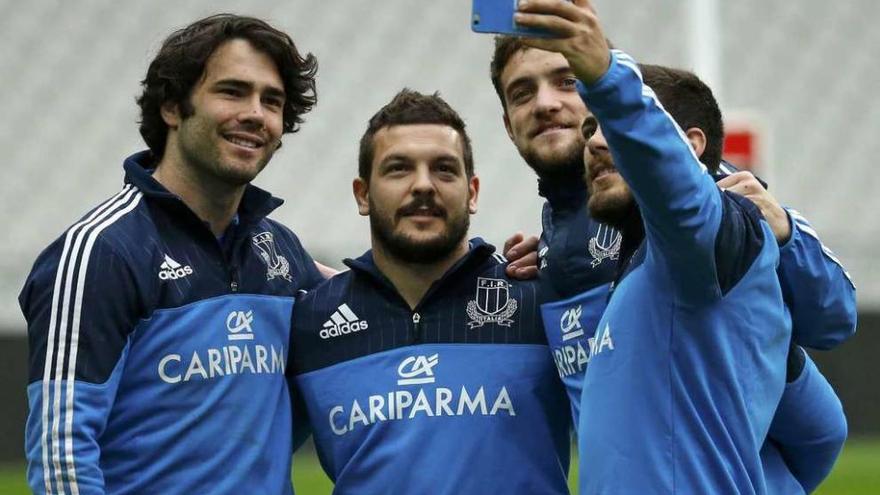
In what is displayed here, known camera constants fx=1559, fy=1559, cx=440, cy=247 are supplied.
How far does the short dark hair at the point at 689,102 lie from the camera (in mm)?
3023

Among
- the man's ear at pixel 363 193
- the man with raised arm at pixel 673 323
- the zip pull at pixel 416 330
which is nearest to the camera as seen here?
the man with raised arm at pixel 673 323

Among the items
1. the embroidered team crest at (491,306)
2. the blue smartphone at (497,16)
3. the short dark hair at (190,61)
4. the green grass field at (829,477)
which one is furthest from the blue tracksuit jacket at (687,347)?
the green grass field at (829,477)

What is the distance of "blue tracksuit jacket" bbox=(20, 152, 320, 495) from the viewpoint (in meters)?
3.20

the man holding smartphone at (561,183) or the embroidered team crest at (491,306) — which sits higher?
the man holding smartphone at (561,183)

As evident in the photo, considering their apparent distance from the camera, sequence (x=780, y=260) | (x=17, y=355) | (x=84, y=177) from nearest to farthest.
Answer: (x=780, y=260), (x=17, y=355), (x=84, y=177)

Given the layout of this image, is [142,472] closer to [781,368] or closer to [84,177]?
[781,368]

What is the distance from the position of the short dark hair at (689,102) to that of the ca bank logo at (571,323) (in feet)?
1.84

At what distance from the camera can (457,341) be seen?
3.58 metres

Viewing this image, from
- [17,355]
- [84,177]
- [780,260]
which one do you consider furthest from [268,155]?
[84,177]

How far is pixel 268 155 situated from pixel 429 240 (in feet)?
1.39

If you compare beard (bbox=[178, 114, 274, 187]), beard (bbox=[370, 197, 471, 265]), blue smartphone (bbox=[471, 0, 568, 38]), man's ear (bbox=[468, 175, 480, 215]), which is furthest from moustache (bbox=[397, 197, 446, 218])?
blue smartphone (bbox=[471, 0, 568, 38])

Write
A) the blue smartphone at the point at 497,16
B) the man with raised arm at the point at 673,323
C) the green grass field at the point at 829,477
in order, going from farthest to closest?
the green grass field at the point at 829,477, the man with raised arm at the point at 673,323, the blue smartphone at the point at 497,16

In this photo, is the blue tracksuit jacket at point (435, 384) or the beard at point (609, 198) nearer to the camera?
the beard at point (609, 198)

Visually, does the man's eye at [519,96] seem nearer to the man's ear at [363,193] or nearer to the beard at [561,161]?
the beard at [561,161]
